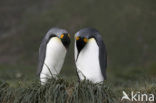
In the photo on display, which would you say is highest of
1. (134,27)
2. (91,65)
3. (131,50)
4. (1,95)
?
(134,27)

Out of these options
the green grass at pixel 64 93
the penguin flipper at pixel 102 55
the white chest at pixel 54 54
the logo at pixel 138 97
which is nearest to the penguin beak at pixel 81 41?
the penguin flipper at pixel 102 55

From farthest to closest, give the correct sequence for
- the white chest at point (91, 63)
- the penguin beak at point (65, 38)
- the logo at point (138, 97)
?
the penguin beak at point (65, 38), the white chest at point (91, 63), the logo at point (138, 97)

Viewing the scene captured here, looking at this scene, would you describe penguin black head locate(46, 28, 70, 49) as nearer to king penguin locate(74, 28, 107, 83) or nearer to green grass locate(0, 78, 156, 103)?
king penguin locate(74, 28, 107, 83)

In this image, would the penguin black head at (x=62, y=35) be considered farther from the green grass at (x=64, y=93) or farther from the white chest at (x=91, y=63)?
the green grass at (x=64, y=93)

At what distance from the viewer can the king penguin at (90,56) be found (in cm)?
492

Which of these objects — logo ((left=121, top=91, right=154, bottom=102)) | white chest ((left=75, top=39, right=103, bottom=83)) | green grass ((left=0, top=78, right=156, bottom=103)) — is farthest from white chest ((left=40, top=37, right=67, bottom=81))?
logo ((left=121, top=91, right=154, bottom=102))

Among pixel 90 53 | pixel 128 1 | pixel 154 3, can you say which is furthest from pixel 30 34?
pixel 90 53

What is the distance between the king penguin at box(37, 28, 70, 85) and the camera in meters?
5.27

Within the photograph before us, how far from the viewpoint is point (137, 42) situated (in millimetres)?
29281

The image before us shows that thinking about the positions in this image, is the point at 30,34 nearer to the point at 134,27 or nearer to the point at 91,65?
the point at 134,27

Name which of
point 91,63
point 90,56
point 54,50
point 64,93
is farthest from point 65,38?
point 64,93

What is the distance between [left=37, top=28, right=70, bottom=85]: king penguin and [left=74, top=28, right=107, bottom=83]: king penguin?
14.1 inches

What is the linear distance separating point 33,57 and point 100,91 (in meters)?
28.4

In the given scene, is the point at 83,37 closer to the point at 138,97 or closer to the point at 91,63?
the point at 91,63
